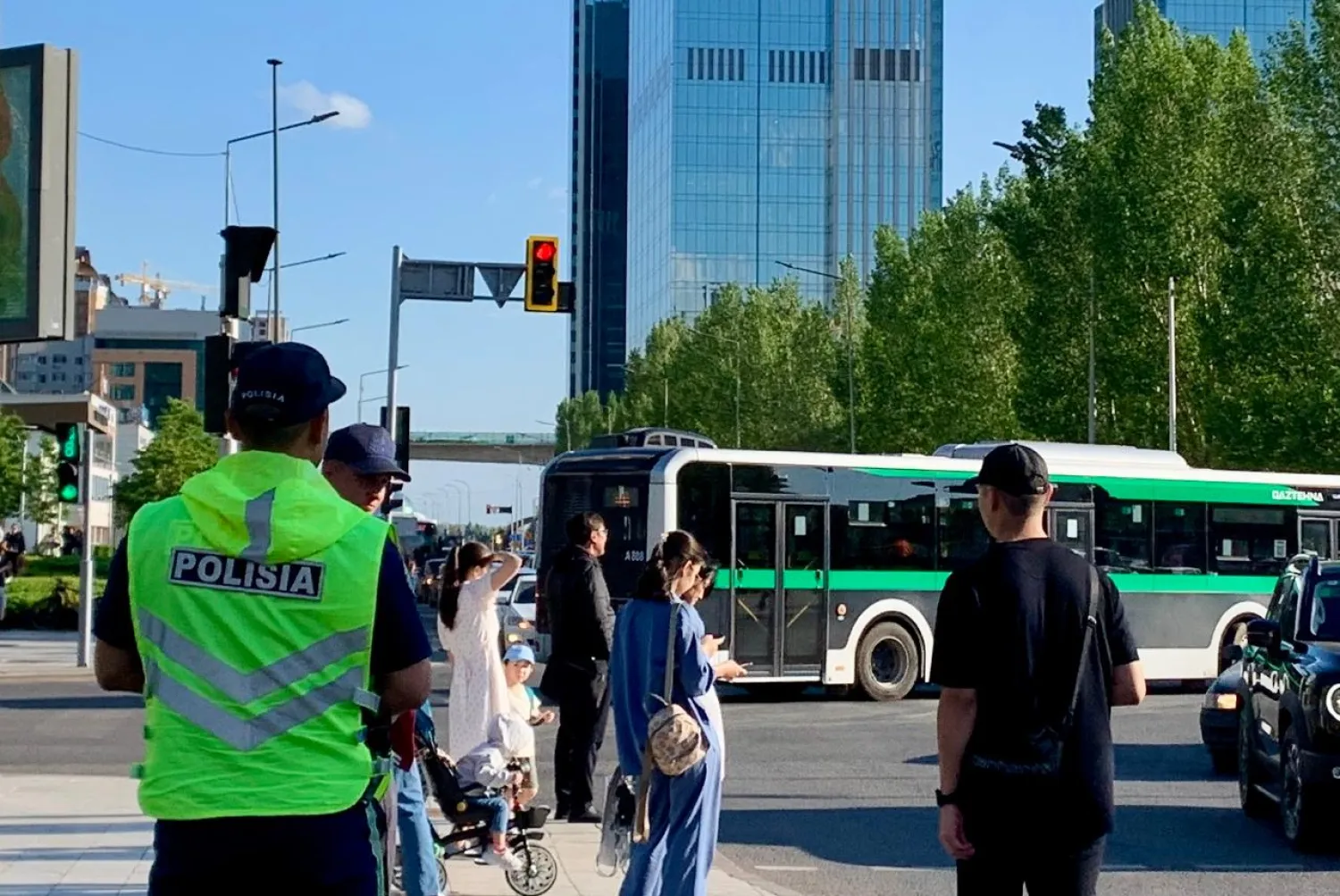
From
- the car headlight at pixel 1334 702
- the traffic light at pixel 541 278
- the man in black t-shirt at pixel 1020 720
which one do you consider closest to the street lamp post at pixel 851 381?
the traffic light at pixel 541 278

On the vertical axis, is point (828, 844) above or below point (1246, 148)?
below

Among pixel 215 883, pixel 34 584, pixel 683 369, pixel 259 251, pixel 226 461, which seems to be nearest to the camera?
pixel 215 883

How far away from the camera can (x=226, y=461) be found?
156 inches

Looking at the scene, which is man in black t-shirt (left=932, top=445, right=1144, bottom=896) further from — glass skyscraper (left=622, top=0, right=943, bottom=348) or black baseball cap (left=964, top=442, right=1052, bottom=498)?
glass skyscraper (left=622, top=0, right=943, bottom=348)

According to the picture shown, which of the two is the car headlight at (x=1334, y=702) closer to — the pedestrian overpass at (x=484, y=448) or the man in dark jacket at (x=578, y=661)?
the man in dark jacket at (x=578, y=661)

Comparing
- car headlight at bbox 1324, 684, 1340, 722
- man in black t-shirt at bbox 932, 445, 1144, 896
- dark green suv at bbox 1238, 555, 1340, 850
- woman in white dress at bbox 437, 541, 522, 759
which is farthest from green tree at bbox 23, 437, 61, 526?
man in black t-shirt at bbox 932, 445, 1144, 896

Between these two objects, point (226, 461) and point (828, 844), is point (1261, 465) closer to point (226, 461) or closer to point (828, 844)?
point (828, 844)

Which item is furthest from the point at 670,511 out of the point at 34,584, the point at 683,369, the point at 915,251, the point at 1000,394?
the point at 683,369

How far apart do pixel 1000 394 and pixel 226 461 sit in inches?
2068

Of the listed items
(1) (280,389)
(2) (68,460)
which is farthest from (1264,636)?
(2) (68,460)

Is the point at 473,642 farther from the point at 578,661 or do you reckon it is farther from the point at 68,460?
the point at 68,460

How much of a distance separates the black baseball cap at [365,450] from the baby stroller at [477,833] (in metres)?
2.76

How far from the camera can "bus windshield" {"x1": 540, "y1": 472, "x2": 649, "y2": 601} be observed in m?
24.2

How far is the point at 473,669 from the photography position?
9859mm
